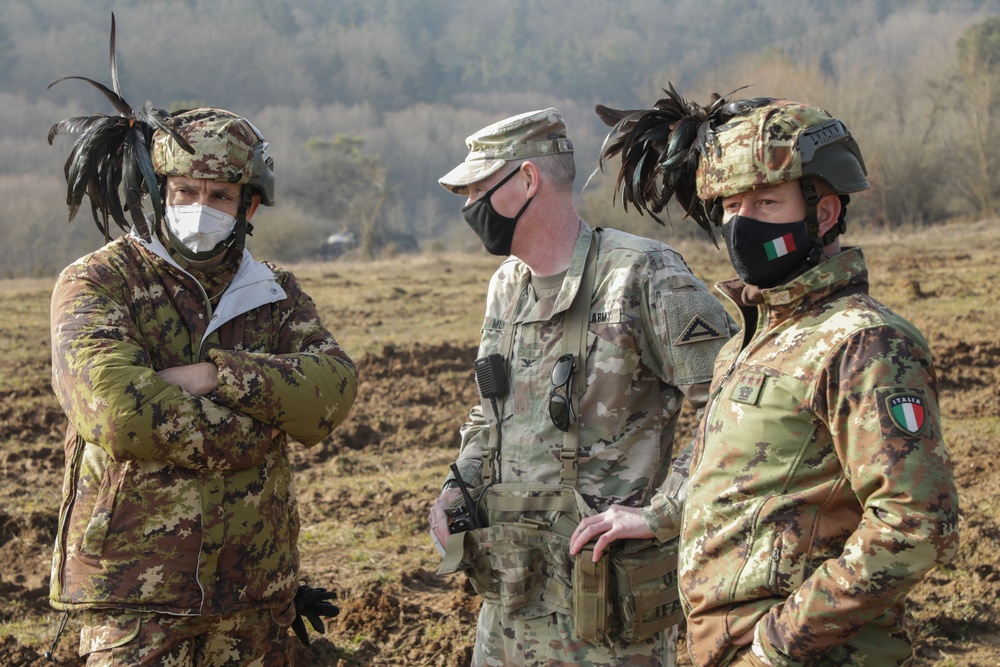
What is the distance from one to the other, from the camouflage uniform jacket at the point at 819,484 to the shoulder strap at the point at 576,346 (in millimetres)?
615

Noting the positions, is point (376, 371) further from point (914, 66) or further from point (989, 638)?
point (914, 66)

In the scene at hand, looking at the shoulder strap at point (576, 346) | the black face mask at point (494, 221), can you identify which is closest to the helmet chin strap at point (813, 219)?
the shoulder strap at point (576, 346)

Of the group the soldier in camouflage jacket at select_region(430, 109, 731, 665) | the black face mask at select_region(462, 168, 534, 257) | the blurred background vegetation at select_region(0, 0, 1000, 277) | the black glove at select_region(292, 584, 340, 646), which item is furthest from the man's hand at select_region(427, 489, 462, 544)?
the blurred background vegetation at select_region(0, 0, 1000, 277)

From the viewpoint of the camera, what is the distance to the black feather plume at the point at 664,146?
109 inches

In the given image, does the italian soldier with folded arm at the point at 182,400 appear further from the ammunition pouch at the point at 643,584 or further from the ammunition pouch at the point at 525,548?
the ammunition pouch at the point at 643,584

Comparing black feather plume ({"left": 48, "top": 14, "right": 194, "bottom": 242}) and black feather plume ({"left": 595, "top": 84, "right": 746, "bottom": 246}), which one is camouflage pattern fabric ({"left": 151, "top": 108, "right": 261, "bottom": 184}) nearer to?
black feather plume ({"left": 48, "top": 14, "right": 194, "bottom": 242})

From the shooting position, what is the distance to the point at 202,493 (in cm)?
297

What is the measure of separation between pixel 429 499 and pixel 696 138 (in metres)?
5.48

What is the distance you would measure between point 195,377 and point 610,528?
4.09ft

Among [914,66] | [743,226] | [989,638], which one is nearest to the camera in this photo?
[743,226]

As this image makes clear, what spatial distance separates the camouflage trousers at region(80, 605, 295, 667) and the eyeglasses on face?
1.05m

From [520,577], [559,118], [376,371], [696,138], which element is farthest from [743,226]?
[376,371]

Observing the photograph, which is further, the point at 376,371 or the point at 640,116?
the point at 376,371

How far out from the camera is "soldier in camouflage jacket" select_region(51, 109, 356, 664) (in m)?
2.85
